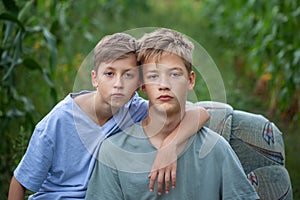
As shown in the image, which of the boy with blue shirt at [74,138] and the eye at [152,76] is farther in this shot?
the boy with blue shirt at [74,138]

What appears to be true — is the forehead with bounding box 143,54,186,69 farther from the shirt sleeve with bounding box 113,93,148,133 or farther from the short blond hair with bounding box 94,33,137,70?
the shirt sleeve with bounding box 113,93,148,133

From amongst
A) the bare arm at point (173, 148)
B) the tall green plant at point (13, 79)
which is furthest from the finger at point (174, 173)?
the tall green plant at point (13, 79)

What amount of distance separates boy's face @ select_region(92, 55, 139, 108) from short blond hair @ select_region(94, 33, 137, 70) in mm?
18

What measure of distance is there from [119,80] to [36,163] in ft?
1.47

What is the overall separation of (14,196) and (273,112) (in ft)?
14.3

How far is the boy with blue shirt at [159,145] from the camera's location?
222cm

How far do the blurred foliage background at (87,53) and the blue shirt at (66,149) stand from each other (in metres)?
0.61

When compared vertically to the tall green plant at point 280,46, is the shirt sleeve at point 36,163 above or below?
below

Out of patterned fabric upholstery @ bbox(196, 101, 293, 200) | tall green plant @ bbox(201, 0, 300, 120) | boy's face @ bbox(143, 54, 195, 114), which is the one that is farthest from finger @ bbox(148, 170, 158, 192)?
tall green plant @ bbox(201, 0, 300, 120)

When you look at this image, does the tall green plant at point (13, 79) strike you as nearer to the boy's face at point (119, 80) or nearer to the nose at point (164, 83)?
the boy's face at point (119, 80)

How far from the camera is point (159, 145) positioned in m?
2.29

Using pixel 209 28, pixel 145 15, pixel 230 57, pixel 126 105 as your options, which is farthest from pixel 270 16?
pixel 145 15

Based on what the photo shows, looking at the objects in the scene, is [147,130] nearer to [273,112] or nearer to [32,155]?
[32,155]

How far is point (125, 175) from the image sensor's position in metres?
2.28
